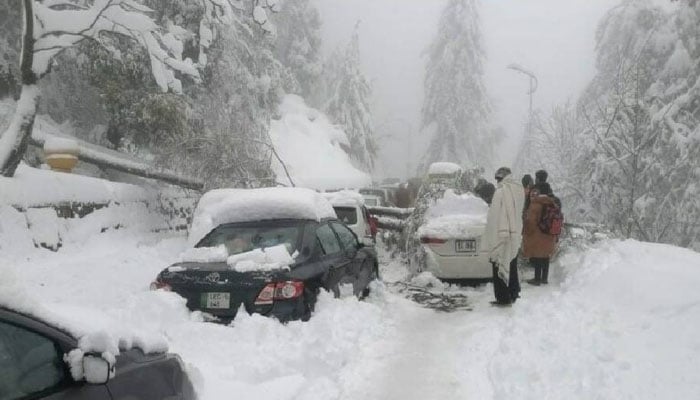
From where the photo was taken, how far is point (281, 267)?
565 cm

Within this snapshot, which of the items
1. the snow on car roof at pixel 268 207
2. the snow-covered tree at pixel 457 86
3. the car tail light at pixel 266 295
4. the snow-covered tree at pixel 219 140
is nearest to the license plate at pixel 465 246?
the snow on car roof at pixel 268 207

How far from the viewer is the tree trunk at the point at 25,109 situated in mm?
10016

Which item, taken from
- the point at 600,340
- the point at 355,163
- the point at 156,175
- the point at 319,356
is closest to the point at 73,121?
the point at 156,175

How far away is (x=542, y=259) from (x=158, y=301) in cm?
641

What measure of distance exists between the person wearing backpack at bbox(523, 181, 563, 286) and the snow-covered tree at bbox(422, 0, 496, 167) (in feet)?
111

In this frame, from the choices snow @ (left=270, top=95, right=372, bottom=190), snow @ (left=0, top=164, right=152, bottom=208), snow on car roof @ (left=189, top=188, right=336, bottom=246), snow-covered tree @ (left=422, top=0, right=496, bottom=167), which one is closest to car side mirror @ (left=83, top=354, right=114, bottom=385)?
snow on car roof @ (left=189, top=188, right=336, bottom=246)

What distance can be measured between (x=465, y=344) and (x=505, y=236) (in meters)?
2.06

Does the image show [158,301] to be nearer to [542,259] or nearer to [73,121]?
[542,259]

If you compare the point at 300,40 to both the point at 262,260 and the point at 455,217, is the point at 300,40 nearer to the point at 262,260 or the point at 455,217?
the point at 455,217

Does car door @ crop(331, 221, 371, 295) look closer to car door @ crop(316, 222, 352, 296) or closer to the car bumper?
car door @ crop(316, 222, 352, 296)

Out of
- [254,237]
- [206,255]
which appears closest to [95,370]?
[206,255]

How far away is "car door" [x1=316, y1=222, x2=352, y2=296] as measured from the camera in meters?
6.41

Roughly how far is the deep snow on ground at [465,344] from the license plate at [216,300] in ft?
0.71

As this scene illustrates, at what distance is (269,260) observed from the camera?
5.79m
